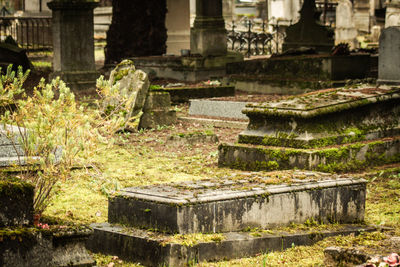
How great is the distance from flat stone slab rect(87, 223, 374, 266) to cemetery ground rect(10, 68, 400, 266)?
4 cm

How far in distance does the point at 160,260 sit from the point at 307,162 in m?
3.13

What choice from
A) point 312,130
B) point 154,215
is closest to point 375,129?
point 312,130

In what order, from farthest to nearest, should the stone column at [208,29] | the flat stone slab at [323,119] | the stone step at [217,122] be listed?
the stone column at [208,29] < the stone step at [217,122] < the flat stone slab at [323,119]

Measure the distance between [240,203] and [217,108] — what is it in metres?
6.71

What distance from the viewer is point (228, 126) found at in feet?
36.4

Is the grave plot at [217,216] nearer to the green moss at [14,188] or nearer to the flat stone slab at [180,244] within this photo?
the flat stone slab at [180,244]

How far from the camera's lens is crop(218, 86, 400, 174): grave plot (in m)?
7.57

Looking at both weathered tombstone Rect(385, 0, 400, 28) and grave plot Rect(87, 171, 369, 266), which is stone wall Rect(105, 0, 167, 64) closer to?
weathered tombstone Rect(385, 0, 400, 28)

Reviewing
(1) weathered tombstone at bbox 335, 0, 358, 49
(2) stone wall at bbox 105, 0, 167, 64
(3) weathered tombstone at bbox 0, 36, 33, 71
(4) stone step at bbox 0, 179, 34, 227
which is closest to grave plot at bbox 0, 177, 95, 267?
(4) stone step at bbox 0, 179, 34, 227

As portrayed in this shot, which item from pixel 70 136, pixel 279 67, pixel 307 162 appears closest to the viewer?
pixel 70 136

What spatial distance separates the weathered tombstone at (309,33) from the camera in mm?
18609

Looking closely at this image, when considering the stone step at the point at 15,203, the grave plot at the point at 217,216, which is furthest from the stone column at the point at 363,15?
the stone step at the point at 15,203

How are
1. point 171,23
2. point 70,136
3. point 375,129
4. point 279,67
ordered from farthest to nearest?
point 171,23
point 279,67
point 375,129
point 70,136

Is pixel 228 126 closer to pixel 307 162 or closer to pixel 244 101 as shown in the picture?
pixel 244 101
